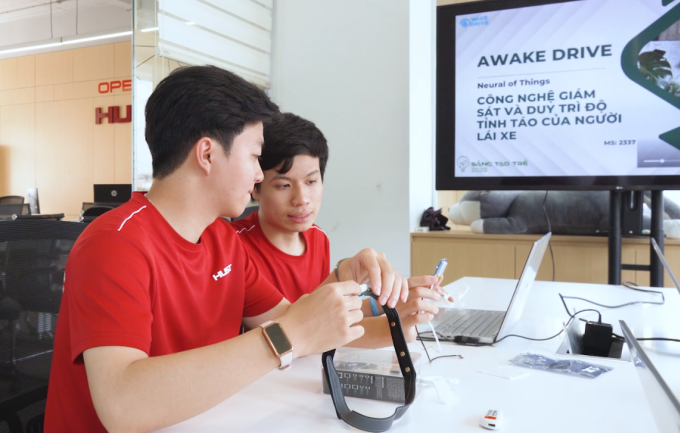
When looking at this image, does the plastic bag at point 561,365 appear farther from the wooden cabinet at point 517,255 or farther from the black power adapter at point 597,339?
the wooden cabinet at point 517,255

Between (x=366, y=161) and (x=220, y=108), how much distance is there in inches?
95.8

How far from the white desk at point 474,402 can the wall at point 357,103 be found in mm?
2094

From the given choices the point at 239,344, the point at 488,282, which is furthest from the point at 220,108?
the point at 488,282

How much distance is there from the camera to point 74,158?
27.1 feet

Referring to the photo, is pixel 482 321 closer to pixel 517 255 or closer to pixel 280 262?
pixel 280 262

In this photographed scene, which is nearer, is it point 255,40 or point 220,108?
point 220,108

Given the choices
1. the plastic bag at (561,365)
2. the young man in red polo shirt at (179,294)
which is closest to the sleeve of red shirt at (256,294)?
the young man in red polo shirt at (179,294)

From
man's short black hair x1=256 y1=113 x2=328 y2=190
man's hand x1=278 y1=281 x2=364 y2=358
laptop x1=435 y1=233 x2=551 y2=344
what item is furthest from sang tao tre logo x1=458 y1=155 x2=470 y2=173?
man's hand x1=278 y1=281 x2=364 y2=358

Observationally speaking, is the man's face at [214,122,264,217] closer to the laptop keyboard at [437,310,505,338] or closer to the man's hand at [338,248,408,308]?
the man's hand at [338,248,408,308]

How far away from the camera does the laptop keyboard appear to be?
136cm

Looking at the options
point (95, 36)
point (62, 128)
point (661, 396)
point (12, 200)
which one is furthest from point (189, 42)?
point (62, 128)

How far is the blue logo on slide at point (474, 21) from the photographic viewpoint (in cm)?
297

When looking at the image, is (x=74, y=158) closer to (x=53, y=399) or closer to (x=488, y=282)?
(x=488, y=282)

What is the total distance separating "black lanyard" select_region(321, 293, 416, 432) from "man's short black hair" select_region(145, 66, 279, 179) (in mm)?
438
